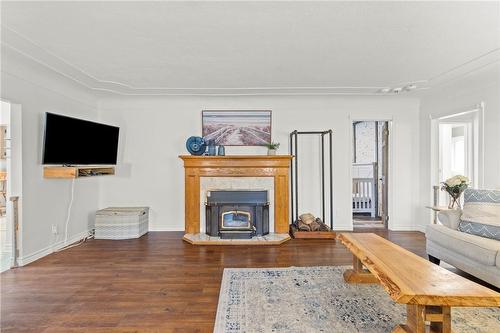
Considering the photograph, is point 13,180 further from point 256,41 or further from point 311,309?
point 311,309

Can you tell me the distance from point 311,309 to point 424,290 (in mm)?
931

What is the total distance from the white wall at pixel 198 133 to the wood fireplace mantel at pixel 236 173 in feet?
1.41

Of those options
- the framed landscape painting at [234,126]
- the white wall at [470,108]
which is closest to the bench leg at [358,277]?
the white wall at [470,108]

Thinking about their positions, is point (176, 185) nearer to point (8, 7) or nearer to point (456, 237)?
point (8, 7)

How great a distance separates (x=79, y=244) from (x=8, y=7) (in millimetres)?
3219

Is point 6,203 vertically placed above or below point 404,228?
above

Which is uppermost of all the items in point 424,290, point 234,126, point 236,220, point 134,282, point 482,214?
point 234,126

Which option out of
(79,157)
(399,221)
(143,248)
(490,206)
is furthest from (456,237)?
(79,157)

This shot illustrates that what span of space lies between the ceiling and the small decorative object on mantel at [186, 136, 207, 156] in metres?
0.96

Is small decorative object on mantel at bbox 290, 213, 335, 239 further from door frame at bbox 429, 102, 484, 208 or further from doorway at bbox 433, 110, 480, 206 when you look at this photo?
doorway at bbox 433, 110, 480, 206

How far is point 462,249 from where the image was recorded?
2.66 metres

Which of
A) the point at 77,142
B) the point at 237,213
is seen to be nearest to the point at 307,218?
the point at 237,213

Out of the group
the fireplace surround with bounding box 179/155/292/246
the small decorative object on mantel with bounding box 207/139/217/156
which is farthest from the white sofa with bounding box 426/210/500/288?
the small decorative object on mantel with bounding box 207/139/217/156

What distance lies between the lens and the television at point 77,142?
3465 mm
